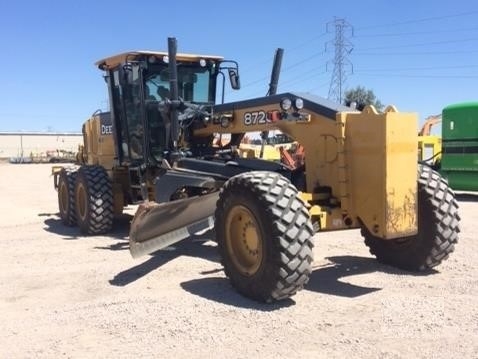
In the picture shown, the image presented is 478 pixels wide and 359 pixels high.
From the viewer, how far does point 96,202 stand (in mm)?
9984

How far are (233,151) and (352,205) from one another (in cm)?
325

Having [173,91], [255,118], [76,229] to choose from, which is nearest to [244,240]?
[255,118]

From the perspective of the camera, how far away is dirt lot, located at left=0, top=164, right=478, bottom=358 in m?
4.69

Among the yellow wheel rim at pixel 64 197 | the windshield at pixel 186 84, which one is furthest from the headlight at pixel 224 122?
the yellow wheel rim at pixel 64 197

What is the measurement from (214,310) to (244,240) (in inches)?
32.2

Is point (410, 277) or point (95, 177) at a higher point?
point (95, 177)

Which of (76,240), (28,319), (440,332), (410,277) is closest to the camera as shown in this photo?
(440,332)

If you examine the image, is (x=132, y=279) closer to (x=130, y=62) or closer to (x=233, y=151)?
(x=233, y=151)

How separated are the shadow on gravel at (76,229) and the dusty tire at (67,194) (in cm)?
20

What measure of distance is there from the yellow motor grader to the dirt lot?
371mm

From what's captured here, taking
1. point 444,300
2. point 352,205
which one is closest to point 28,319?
point 352,205

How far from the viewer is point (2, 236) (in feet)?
33.8

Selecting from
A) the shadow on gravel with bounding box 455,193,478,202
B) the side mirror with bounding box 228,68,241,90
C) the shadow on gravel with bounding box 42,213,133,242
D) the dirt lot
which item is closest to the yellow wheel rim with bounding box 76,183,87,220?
the shadow on gravel with bounding box 42,213,133,242

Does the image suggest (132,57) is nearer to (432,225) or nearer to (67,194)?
(67,194)
